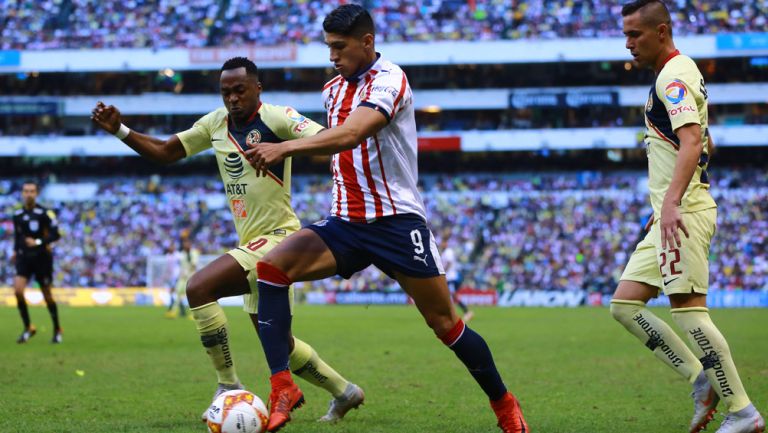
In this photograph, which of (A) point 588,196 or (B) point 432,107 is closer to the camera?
(A) point 588,196

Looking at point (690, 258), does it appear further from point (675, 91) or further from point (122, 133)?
point (122, 133)

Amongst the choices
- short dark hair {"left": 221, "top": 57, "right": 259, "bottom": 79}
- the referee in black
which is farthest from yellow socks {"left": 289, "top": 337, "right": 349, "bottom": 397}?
the referee in black

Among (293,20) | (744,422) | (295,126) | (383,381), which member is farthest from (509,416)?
(293,20)

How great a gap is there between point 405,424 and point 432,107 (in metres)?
49.2

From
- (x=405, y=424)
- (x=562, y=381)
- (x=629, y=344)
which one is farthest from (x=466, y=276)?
(x=405, y=424)

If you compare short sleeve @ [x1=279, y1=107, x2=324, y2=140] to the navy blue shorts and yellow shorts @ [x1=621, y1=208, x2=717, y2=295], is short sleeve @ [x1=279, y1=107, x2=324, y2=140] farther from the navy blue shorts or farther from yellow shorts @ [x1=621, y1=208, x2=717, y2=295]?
yellow shorts @ [x1=621, y1=208, x2=717, y2=295]

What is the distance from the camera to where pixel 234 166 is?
7992 millimetres

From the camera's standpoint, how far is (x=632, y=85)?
55.2 meters

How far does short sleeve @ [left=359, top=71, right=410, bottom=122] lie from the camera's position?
5.95 metres

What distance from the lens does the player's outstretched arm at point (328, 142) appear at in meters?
5.50

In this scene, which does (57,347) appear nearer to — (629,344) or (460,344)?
(629,344)

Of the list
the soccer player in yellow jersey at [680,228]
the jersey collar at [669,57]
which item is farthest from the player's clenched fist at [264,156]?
the jersey collar at [669,57]

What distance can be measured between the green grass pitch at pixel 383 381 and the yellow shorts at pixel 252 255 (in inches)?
39.6

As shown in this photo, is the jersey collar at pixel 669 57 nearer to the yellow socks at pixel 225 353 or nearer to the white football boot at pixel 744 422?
the white football boot at pixel 744 422
